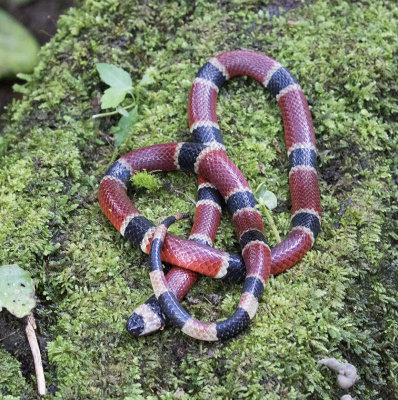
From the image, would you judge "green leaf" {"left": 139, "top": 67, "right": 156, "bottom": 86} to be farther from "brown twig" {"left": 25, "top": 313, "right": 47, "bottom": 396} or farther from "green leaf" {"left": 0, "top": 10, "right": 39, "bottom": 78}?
"brown twig" {"left": 25, "top": 313, "right": 47, "bottom": 396}

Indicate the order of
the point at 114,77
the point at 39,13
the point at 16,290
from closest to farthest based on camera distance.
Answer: the point at 16,290, the point at 114,77, the point at 39,13

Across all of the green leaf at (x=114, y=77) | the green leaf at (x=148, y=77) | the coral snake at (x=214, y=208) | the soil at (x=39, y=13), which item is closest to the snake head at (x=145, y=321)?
the coral snake at (x=214, y=208)

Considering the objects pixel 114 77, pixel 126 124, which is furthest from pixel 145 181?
pixel 114 77

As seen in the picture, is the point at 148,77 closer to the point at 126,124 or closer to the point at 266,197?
the point at 126,124

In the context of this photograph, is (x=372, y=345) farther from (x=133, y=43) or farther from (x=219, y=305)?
(x=133, y=43)

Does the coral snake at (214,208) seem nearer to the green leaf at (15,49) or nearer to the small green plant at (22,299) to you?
the small green plant at (22,299)

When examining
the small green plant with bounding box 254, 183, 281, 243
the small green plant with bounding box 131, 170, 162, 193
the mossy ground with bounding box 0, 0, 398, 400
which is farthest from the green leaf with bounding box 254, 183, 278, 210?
the small green plant with bounding box 131, 170, 162, 193
